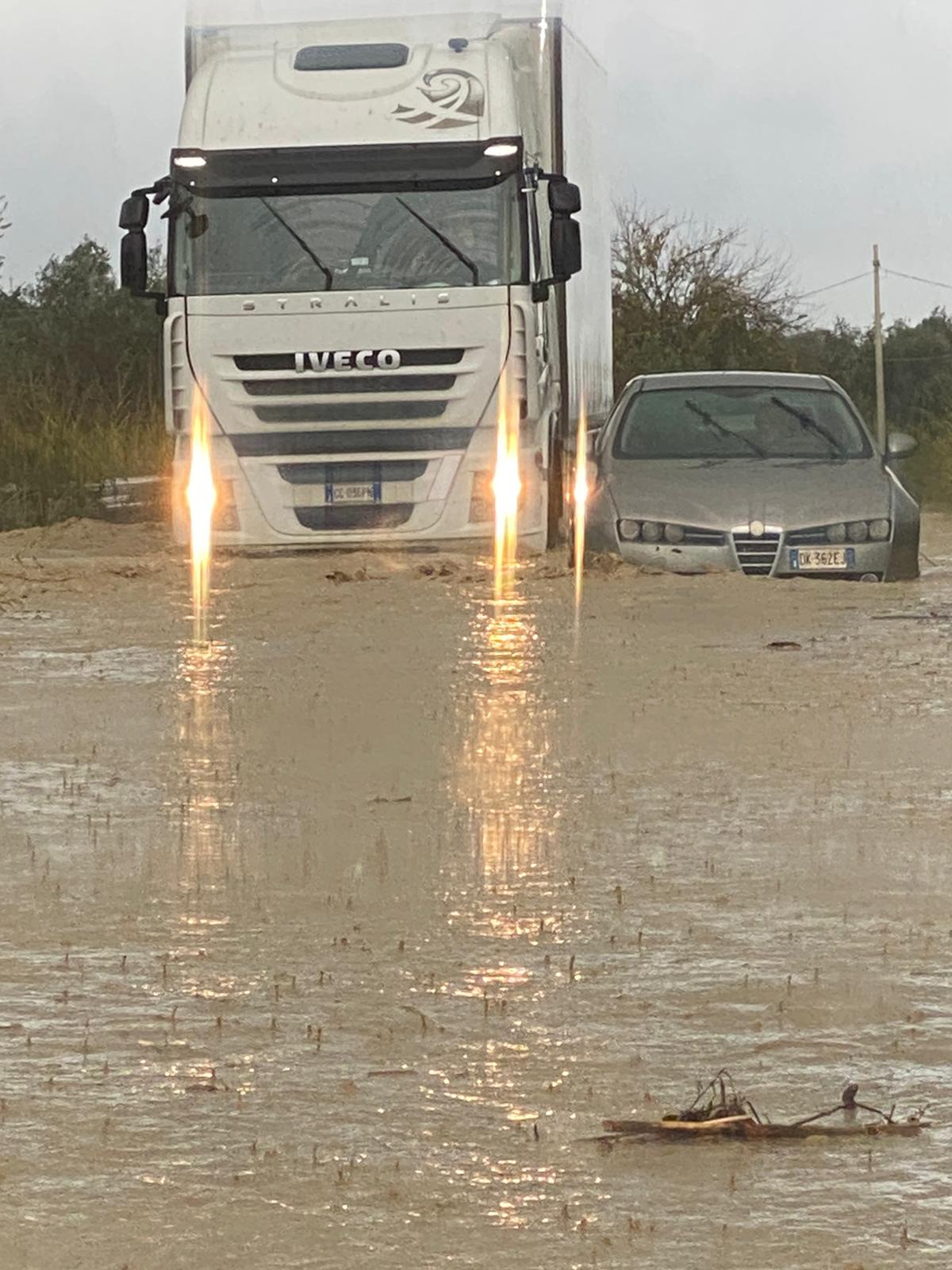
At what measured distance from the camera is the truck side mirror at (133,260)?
16875mm

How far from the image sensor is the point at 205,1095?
483 centimetres

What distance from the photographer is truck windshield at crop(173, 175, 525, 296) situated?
16578mm

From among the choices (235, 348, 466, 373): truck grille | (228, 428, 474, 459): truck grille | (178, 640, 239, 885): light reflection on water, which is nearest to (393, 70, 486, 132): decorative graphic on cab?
(235, 348, 466, 373): truck grille

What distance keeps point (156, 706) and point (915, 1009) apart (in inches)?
248

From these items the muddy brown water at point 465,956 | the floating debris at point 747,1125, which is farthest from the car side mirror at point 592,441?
the floating debris at point 747,1125

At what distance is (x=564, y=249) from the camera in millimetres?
16969

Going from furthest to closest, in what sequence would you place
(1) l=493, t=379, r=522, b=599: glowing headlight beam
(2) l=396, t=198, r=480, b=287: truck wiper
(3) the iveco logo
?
(1) l=493, t=379, r=522, b=599: glowing headlight beam, (3) the iveco logo, (2) l=396, t=198, r=480, b=287: truck wiper

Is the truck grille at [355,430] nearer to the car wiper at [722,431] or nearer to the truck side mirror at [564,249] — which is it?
the truck side mirror at [564,249]

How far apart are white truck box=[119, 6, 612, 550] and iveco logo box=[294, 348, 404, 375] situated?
15mm

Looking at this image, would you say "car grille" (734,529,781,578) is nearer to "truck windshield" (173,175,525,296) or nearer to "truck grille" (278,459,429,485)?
"truck windshield" (173,175,525,296)

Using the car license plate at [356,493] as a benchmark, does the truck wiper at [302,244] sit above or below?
above

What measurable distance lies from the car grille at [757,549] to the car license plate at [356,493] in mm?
2609

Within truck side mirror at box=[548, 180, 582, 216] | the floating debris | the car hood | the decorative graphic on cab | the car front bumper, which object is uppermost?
the decorative graphic on cab

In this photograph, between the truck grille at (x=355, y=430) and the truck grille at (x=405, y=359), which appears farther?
the truck grille at (x=355, y=430)
